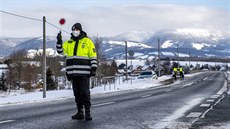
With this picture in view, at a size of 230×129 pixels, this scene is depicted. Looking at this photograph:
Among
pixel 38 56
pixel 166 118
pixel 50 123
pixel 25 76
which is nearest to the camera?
pixel 50 123

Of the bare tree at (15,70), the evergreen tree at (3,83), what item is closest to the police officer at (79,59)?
the bare tree at (15,70)

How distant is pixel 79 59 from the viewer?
780cm

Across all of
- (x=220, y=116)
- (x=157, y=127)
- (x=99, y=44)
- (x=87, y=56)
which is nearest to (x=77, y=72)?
Answer: (x=87, y=56)

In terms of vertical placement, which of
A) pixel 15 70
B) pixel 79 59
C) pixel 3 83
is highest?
pixel 79 59

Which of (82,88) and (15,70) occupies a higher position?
(15,70)

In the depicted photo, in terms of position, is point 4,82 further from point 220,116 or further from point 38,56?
point 220,116

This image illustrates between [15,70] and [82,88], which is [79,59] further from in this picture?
A: [15,70]

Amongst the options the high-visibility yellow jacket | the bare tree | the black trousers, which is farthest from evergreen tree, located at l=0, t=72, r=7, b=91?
the high-visibility yellow jacket

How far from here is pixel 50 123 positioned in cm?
766

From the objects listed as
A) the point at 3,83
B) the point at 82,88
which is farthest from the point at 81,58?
the point at 3,83

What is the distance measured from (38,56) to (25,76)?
21.5 meters

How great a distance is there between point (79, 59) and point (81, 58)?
1.7 inches

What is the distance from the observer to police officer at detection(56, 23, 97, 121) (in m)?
7.79

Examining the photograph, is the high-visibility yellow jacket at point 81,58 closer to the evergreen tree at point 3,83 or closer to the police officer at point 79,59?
the police officer at point 79,59
